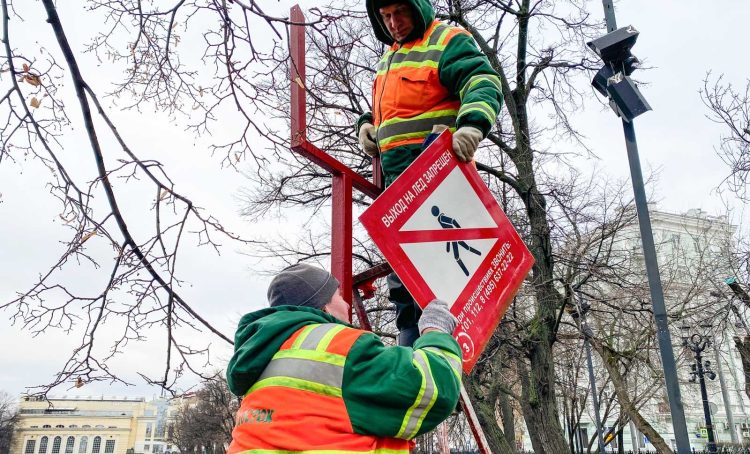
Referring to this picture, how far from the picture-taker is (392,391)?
163 cm

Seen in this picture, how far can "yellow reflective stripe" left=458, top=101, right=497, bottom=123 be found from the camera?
2.63 metres

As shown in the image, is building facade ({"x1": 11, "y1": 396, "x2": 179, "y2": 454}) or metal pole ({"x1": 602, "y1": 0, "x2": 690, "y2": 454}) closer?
metal pole ({"x1": 602, "y1": 0, "x2": 690, "y2": 454})

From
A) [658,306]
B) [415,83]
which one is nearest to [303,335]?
[415,83]

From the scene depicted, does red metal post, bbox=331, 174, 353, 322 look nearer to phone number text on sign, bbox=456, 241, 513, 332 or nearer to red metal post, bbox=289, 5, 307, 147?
red metal post, bbox=289, 5, 307, 147

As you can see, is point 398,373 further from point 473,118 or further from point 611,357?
point 611,357

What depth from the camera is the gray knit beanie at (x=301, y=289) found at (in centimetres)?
201

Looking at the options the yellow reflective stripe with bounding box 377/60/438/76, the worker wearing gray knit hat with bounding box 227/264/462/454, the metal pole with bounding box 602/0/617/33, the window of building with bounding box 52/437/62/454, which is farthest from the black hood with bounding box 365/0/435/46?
the window of building with bounding box 52/437/62/454

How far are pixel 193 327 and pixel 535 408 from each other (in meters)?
5.82

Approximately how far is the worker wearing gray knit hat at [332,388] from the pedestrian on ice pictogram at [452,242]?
2.56ft

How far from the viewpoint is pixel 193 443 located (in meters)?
49.3

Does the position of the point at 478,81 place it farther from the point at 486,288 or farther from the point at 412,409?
the point at 412,409

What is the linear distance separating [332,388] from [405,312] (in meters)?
1.46

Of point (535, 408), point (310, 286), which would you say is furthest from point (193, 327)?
point (535, 408)

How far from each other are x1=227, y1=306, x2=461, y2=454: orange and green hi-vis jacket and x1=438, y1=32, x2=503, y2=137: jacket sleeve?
1.26 meters
